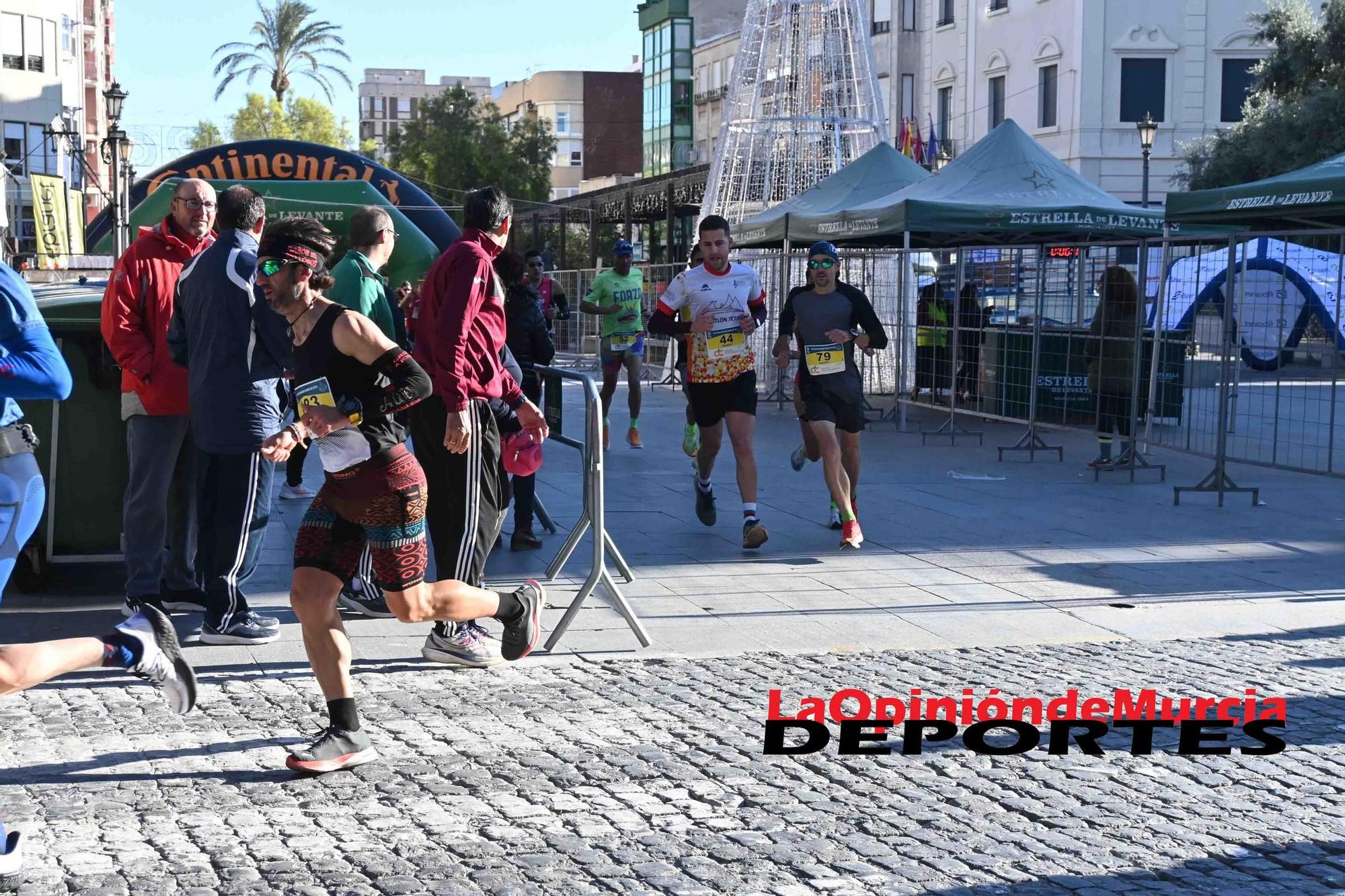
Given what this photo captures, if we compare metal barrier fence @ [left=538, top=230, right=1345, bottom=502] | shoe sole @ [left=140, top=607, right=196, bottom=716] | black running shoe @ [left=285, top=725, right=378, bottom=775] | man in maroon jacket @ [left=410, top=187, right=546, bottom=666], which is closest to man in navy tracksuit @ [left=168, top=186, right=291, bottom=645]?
man in maroon jacket @ [left=410, top=187, right=546, bottom=666]

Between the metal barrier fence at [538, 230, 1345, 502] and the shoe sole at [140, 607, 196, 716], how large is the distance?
8.18 meters

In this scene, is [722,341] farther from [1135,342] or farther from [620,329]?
[620,329]

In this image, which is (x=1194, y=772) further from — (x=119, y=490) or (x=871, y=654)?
(x=119, y=490)

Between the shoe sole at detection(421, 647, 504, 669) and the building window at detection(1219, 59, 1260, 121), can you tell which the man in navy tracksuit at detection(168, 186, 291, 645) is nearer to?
the shoe sole at detection(421, 647, 504, 669)

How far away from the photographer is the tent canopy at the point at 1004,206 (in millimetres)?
16797

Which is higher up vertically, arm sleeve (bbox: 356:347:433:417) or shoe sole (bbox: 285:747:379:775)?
arm sleeve (bbox: 356:347:433:417)

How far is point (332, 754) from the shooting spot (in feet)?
16.5

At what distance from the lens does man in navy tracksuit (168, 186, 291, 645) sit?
6.84 metres

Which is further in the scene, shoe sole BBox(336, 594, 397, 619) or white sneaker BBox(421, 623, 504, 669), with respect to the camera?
shoe sole BBox(336, 594, 397, 619)

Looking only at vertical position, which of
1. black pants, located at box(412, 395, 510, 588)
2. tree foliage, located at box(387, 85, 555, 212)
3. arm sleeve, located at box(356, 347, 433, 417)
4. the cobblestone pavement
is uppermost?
tree foliage, located at box(387, 85, 555, 212)

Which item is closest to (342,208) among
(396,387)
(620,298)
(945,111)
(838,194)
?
(620,298)

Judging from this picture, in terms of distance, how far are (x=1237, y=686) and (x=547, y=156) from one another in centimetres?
5826

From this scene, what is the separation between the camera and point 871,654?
6836 millimetres

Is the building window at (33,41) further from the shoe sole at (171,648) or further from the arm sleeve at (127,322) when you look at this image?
the shoe sole at (171,648)
